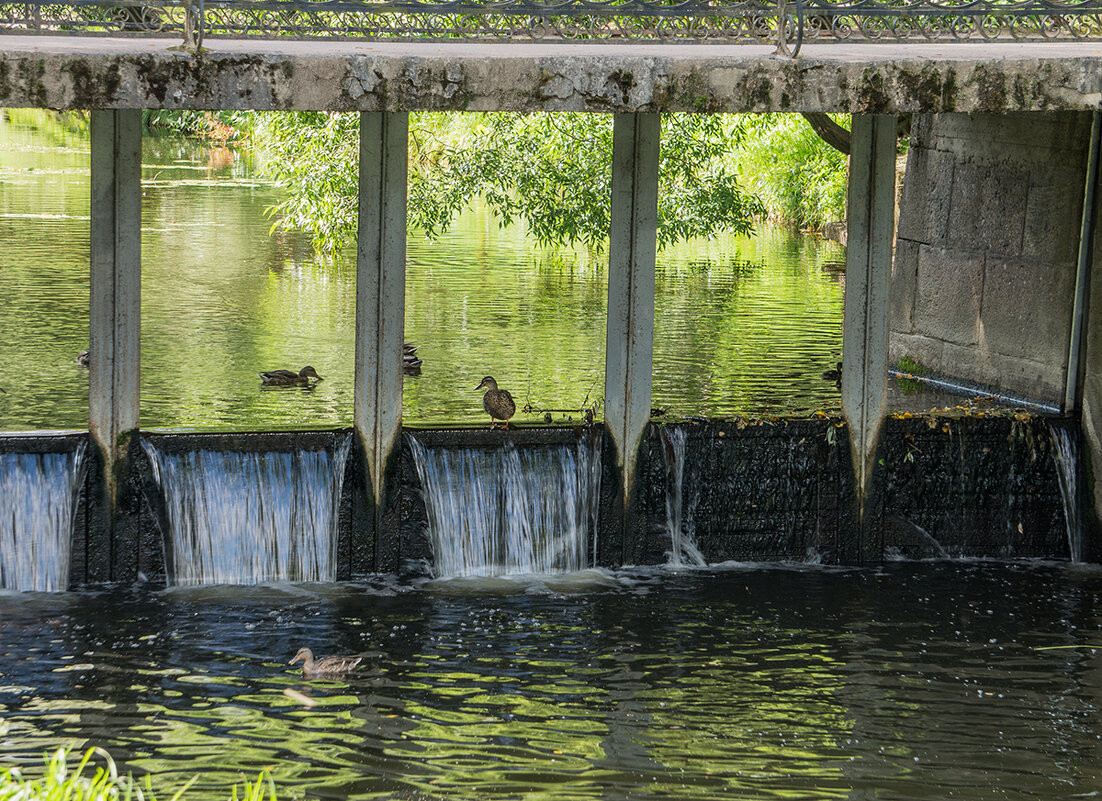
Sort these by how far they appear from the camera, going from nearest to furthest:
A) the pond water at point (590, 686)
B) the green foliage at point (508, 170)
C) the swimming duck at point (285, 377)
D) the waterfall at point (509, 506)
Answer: the pond water at point (590, 686)
the waterfall at point (509, 506)
the swimming duck at point (285, 377)
the green foliage at point (508, 170)

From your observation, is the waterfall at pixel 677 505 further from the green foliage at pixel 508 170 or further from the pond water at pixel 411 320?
the green foliage at pixel 508 170

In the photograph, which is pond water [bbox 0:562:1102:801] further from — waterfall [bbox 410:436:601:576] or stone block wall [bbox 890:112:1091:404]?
stone block wall [bbox 890:112:1091:404]

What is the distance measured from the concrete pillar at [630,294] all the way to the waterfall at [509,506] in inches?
11.0

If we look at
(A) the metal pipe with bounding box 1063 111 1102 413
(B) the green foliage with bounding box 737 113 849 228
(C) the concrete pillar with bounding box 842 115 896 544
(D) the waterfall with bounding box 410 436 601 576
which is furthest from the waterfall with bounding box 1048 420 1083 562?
(B) the green foliage with bounding box 737 113 849 228

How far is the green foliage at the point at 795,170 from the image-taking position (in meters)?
29.0

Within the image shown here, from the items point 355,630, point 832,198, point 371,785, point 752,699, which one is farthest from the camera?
point 832,198

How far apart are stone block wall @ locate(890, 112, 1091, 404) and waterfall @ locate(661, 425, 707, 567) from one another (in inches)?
156

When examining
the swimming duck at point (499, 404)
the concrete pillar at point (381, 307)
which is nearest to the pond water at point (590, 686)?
the concrete pillar at point (381, 307)

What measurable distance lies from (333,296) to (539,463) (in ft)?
33.9

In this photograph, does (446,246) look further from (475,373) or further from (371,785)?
(371,785)

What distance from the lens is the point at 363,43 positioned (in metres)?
11.4

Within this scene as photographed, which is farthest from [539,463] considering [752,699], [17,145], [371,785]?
[17,145]

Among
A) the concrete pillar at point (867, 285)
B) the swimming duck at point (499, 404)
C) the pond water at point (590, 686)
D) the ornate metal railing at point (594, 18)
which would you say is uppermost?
the ornate metal railing at point (594, 18)

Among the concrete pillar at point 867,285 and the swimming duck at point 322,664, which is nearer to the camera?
the swimming duck at point 322,664
